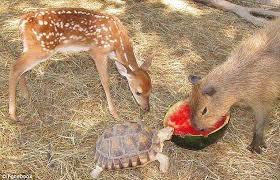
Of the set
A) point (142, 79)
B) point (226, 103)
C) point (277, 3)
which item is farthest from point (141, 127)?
point (277, 3)

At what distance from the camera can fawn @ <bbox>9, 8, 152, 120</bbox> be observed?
5.36 meters

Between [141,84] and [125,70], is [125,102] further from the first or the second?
[141,84]

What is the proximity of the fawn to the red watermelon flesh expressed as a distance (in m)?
0.40

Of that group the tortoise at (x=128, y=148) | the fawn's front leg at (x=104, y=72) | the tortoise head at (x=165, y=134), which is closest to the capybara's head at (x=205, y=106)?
the tortoise head at (x=165, y=134)

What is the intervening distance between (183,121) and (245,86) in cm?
89

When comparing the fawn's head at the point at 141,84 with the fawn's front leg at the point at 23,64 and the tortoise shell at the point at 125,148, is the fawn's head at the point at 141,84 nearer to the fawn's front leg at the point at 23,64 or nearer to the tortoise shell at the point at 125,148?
the tortoise shell at the point at 125,148

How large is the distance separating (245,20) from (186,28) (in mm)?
1222

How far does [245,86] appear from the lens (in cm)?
527

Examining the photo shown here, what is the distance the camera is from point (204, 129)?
532 centimetres

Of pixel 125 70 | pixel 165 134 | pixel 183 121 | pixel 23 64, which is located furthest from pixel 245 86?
pixel 23 64

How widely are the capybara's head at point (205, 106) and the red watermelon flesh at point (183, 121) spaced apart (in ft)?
0.34

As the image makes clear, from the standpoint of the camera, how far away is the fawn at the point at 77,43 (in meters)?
5.36

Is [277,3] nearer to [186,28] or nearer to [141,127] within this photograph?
[186,28]

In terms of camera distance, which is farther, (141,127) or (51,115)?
(51,115)
